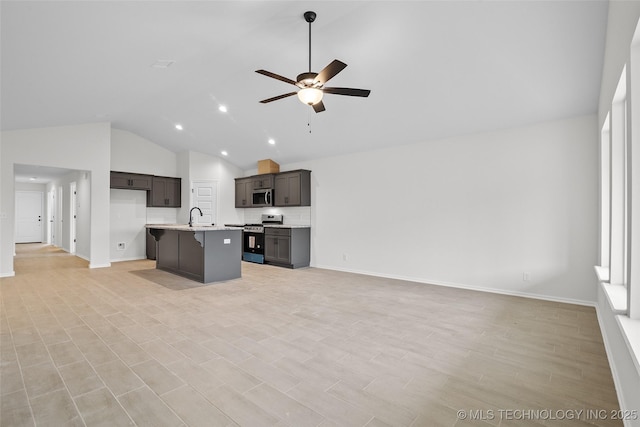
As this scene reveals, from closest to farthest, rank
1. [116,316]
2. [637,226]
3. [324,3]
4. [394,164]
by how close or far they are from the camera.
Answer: [637,226] < [324,3] < [116,316] < [394,164]

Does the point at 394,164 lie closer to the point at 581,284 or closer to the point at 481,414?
the point at 581,284

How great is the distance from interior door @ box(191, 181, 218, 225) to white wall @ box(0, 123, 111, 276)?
2.12 metres

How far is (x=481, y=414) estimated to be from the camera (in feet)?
5.94

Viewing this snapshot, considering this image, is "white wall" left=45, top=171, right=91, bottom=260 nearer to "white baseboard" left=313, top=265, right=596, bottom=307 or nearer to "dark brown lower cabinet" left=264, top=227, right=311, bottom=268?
"dark brown lower cabinet" left=264, top=227, right=311, bottom=268

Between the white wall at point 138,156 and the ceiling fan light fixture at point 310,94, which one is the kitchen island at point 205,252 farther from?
the ceiling fan light fixture at point 310,94

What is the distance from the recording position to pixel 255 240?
7.79 metres

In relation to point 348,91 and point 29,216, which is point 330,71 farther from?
point 29,216

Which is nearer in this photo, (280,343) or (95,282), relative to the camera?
(280,343)

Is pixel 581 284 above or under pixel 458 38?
under

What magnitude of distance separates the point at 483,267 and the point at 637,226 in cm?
336

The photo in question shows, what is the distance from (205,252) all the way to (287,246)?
81.1 inches

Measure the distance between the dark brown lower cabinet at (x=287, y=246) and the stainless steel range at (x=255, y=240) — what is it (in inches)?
10.0

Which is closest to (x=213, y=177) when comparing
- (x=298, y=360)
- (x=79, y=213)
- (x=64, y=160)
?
(x=64, y=160)

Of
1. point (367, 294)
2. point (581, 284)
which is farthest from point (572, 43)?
point (367, 294)
